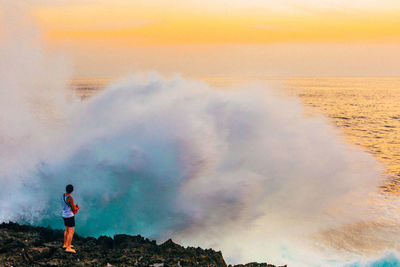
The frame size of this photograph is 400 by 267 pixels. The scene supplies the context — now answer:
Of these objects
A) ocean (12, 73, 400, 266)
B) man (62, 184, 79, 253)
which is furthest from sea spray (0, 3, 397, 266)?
man (62, 184, 79, 253)

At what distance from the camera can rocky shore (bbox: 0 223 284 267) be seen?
7.33 meters

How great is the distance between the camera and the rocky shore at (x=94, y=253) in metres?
7.33

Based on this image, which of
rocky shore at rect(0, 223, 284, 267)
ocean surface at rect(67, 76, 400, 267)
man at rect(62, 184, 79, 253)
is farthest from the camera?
ocean surface at rect(67, 76, 400, 267)

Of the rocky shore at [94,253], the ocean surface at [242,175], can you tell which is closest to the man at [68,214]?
the rocky shore at [94,253]

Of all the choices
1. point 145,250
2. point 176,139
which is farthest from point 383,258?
point 176,139

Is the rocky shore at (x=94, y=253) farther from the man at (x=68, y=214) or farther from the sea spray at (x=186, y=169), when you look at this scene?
the sea spray at (x=186, y=169)

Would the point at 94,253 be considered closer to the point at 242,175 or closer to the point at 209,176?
the point at 209,176

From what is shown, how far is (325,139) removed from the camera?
19.0 m

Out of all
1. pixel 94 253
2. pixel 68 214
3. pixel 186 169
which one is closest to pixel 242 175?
pixel 186 169

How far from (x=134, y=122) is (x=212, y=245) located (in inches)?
264

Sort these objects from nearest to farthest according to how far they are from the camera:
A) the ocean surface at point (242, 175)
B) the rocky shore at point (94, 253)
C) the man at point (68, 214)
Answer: the rocky shore at point (94, 253), the man at point (68, 214), the ocean surface at point (242, 175)

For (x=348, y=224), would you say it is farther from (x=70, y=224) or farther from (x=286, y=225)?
(x=70, y=224)

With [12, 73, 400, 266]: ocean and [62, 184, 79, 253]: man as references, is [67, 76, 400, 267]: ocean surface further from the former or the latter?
[62, 184, 79, 253]: man

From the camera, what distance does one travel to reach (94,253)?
7918 millimetres
